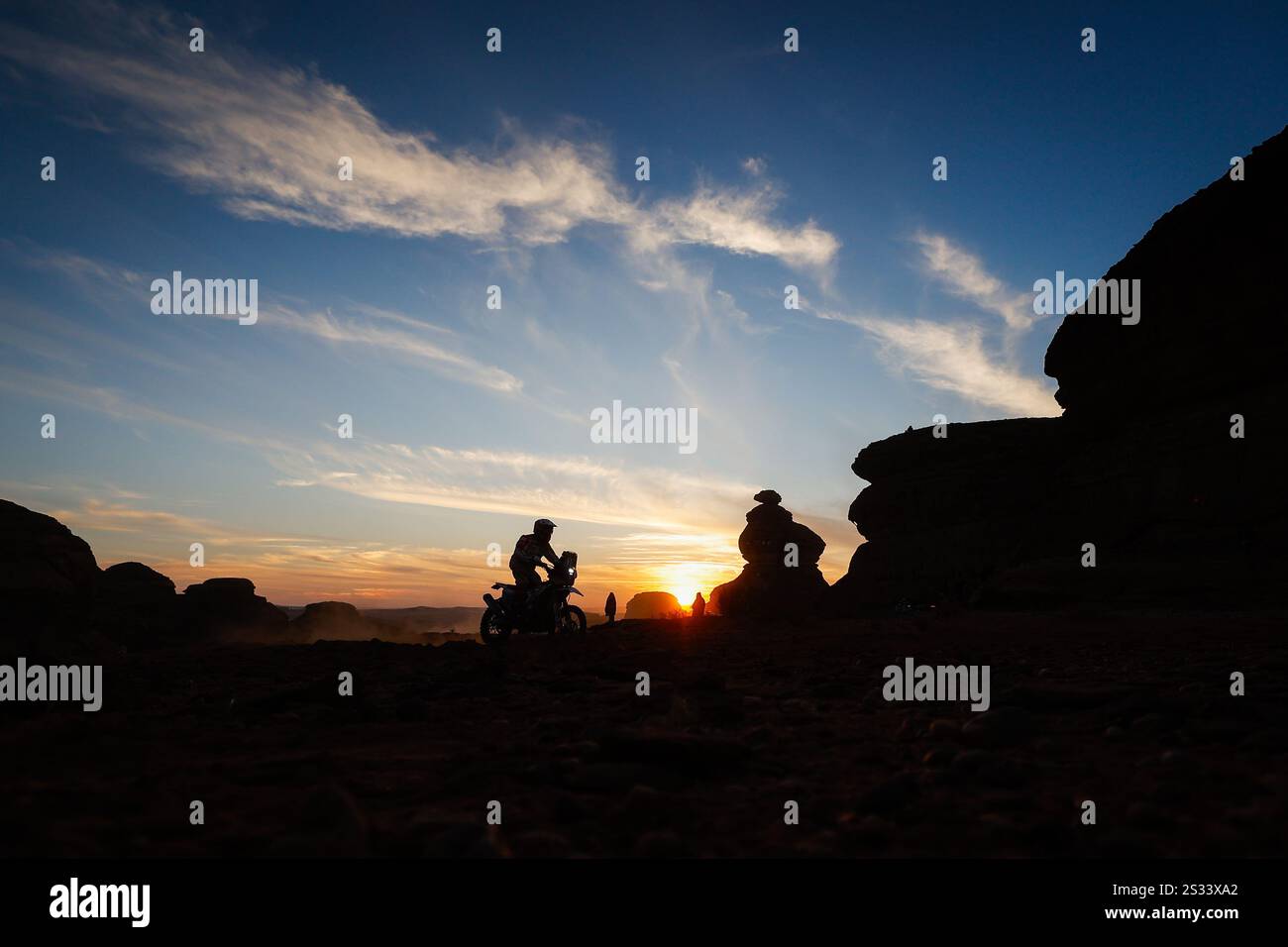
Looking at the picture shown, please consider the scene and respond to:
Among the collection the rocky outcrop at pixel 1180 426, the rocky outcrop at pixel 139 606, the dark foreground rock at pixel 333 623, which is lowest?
the dark foreground rock at pixel 333 623

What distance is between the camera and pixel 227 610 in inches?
2601

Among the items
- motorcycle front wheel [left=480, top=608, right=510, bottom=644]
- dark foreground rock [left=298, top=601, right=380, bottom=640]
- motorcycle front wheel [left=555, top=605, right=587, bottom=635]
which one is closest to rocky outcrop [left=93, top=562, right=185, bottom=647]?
dark foreground rock [left=298, top=601, right=380, bottom=640]

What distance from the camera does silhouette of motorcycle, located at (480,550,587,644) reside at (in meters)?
14.9

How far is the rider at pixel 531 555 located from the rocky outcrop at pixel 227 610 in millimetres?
59220

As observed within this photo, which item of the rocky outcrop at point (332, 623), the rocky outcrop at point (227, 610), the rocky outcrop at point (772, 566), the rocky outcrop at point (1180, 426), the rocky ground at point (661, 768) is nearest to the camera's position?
the rocky ground at point (661, 768)

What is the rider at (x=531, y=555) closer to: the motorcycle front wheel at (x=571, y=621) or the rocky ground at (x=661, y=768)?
the motorcycle front wheel at (x=571, y=621)

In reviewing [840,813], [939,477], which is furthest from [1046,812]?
[939,477]

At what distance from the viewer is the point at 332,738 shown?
5.16 meters

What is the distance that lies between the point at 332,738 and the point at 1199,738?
5.71 m

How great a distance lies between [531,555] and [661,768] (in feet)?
37.2

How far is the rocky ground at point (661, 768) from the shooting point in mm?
→ 2922

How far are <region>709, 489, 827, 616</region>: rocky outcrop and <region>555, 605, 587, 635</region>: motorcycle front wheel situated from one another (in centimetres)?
4115

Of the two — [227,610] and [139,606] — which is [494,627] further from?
[227,610]

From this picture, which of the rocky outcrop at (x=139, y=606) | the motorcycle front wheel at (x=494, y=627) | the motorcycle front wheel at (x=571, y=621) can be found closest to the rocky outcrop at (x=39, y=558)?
the rocky outcrop at (x=139, y=606)
